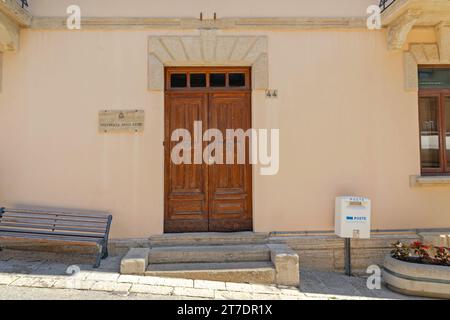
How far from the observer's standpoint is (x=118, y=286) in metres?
4.20

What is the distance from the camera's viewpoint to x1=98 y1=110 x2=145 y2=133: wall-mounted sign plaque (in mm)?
5445

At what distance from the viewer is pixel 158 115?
18.0 ft

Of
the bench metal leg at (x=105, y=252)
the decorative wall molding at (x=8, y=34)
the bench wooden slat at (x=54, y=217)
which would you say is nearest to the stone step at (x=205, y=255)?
the bench metal leg at (x=105, y=252)

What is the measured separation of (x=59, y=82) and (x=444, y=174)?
6369mm

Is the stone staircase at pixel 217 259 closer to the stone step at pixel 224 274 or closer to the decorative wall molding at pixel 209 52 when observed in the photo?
the stone step at pixel 224 274

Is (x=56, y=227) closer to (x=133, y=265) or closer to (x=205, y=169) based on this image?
(x=133, y=265)

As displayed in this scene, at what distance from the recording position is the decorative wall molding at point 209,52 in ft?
18.1

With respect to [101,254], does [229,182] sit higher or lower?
higher

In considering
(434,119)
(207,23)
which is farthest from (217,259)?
(434,119)

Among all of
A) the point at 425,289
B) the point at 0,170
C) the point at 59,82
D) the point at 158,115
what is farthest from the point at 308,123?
the point at 0,170

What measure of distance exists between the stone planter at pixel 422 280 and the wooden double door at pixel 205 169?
7.26 ft

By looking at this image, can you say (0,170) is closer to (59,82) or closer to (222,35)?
(59,82)

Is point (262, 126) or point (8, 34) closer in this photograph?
point (8, 34)

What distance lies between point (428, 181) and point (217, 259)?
351 cm
